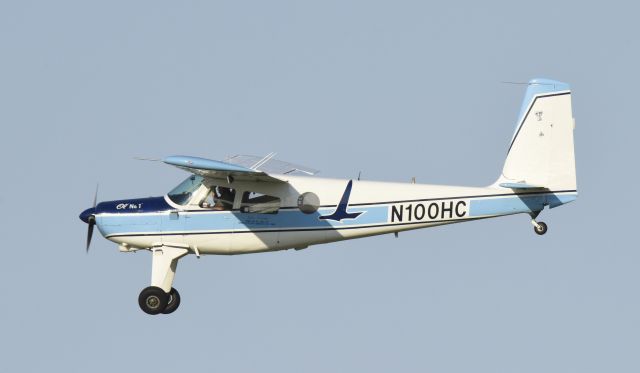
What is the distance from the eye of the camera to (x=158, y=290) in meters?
33.2

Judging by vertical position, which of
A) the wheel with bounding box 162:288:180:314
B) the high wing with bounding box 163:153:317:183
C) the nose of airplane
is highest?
the high wing with bounding box 163:153:317:183

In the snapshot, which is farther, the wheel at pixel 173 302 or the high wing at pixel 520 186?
the wheel at pixel 173 302

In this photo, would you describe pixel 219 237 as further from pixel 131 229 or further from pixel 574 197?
pixel 574 197

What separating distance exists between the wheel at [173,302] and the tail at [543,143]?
590 centimetres

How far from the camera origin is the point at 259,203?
33.3 metres

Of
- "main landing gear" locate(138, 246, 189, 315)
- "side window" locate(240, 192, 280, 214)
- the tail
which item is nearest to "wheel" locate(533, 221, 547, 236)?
the tail

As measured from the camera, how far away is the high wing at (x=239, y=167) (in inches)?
1230

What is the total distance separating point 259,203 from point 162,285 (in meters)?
2.19

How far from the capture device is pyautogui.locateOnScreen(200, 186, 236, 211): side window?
109 ft

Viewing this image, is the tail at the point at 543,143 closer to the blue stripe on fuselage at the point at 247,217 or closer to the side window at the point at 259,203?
the blue stripe on fuselage at the point at 247,217

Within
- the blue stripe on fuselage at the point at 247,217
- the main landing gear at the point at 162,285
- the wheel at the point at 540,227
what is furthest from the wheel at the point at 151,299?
the wheel at the point at 540,227

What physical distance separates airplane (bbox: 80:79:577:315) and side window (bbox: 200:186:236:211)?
2 cm

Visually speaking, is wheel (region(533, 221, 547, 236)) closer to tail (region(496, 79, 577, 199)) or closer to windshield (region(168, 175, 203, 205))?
tail (region(496, 79, 577, 199))

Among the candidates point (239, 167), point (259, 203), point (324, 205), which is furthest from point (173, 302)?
point (239, 167)
